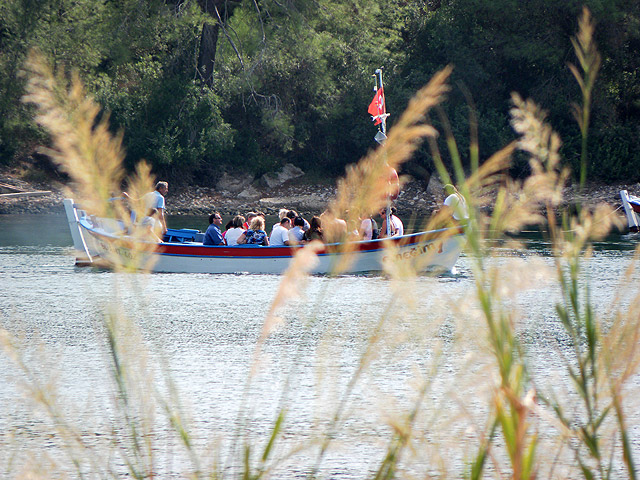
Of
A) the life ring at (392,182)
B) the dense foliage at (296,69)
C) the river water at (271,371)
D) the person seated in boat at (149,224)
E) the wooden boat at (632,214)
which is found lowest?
the wooden boat at (632,214)

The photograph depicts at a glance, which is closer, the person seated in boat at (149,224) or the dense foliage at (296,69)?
the person seated in boat at (149,224)

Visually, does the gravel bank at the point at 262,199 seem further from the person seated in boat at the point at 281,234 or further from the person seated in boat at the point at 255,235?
the person seated in boat at the point at 281,234

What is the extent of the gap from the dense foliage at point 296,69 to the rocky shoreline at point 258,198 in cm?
95

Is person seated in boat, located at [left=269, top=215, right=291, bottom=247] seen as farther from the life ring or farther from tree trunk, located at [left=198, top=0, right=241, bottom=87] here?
tree trunk, located at [left=198, top=0, right=241, bottom=87]

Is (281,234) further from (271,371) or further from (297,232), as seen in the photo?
(271,371)

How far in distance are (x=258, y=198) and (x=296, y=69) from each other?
5469mm

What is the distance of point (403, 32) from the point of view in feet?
136

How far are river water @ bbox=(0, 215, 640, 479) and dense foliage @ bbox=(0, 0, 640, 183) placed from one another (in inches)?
814

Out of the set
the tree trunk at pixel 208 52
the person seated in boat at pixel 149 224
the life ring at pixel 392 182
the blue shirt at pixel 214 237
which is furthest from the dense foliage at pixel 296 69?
the life ring at pixel 392 182

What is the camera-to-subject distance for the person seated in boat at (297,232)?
16403 mm

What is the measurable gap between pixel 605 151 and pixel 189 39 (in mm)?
16649

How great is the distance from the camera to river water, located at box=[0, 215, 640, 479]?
2979mm

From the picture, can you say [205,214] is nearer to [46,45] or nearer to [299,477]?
[46,45]

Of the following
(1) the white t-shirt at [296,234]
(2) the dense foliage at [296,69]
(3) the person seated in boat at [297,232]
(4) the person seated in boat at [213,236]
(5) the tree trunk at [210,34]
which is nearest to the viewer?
(3) the person seated in boat at [297,232]
